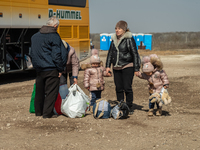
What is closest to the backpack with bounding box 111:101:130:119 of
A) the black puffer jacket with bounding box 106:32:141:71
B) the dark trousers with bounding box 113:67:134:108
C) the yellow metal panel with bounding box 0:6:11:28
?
the dark trousers with bounding box 113:67:134:108

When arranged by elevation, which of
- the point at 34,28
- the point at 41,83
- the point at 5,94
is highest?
the point at 34,28

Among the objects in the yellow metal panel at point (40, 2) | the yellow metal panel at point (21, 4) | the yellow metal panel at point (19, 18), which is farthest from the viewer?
the yellow metal panel at point (40, 2)

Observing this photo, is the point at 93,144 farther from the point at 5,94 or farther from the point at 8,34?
the point at 8,34

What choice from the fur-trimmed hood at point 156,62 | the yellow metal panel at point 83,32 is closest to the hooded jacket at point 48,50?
the fur-trimmed hood at point 156,62

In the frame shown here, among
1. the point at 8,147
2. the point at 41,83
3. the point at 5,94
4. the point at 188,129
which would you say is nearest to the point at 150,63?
the point at 188,129

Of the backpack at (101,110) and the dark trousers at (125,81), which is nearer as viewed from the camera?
the backpack at (101,110)

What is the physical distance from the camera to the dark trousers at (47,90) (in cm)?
730

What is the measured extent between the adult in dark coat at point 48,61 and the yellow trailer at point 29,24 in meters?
5.91

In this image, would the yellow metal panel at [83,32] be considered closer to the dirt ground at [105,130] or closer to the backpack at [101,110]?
the dirt ground at [105,130]

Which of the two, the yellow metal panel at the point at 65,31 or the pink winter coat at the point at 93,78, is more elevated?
the yellow metal panel at the point at 65,31

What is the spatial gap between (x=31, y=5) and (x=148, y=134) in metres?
9.08

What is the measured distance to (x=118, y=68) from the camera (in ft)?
24.4

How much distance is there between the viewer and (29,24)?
1393cm

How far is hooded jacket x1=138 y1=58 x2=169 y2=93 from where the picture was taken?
7281 mm
